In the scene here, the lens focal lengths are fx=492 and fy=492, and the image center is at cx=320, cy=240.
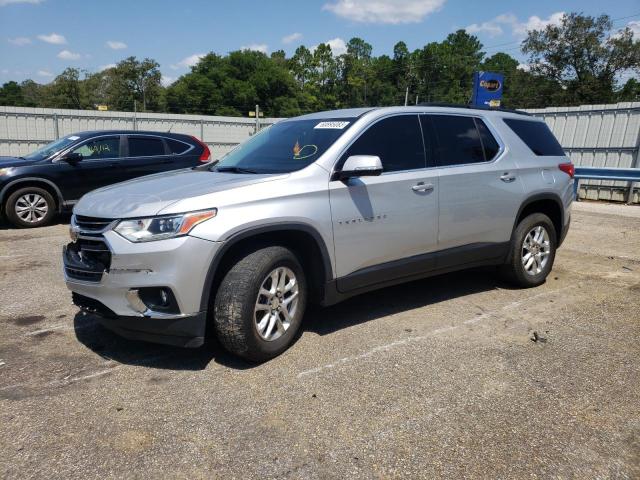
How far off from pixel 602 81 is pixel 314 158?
56.4 meters

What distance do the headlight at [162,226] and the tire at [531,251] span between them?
337cm

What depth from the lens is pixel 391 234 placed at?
13.2 ft

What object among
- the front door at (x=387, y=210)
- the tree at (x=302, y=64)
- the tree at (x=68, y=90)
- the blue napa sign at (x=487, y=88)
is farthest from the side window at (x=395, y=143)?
the tree at (x=302, y=64)

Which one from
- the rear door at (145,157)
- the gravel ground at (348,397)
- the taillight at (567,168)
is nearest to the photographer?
the gravel ground at (348,397)

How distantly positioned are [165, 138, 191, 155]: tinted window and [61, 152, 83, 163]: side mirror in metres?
1.61

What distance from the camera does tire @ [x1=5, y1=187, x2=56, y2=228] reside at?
8.39 m

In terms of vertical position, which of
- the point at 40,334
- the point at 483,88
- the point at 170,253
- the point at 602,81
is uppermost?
the point at 602,81

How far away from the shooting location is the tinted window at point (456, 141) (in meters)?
4.48

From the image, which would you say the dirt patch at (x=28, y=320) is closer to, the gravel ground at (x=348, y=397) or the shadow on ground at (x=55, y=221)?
the gravel ground at (x=348, y=397)

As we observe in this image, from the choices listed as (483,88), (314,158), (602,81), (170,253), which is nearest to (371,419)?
(170,253)

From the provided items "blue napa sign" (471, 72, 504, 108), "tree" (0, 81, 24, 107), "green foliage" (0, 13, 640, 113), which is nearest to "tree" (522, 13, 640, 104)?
"green foliage" (0, 13, 640, 113)

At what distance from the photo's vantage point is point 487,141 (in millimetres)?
4891

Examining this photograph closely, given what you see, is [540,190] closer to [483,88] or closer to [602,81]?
[483,88]

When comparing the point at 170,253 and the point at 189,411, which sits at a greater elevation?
the point at 170,253
